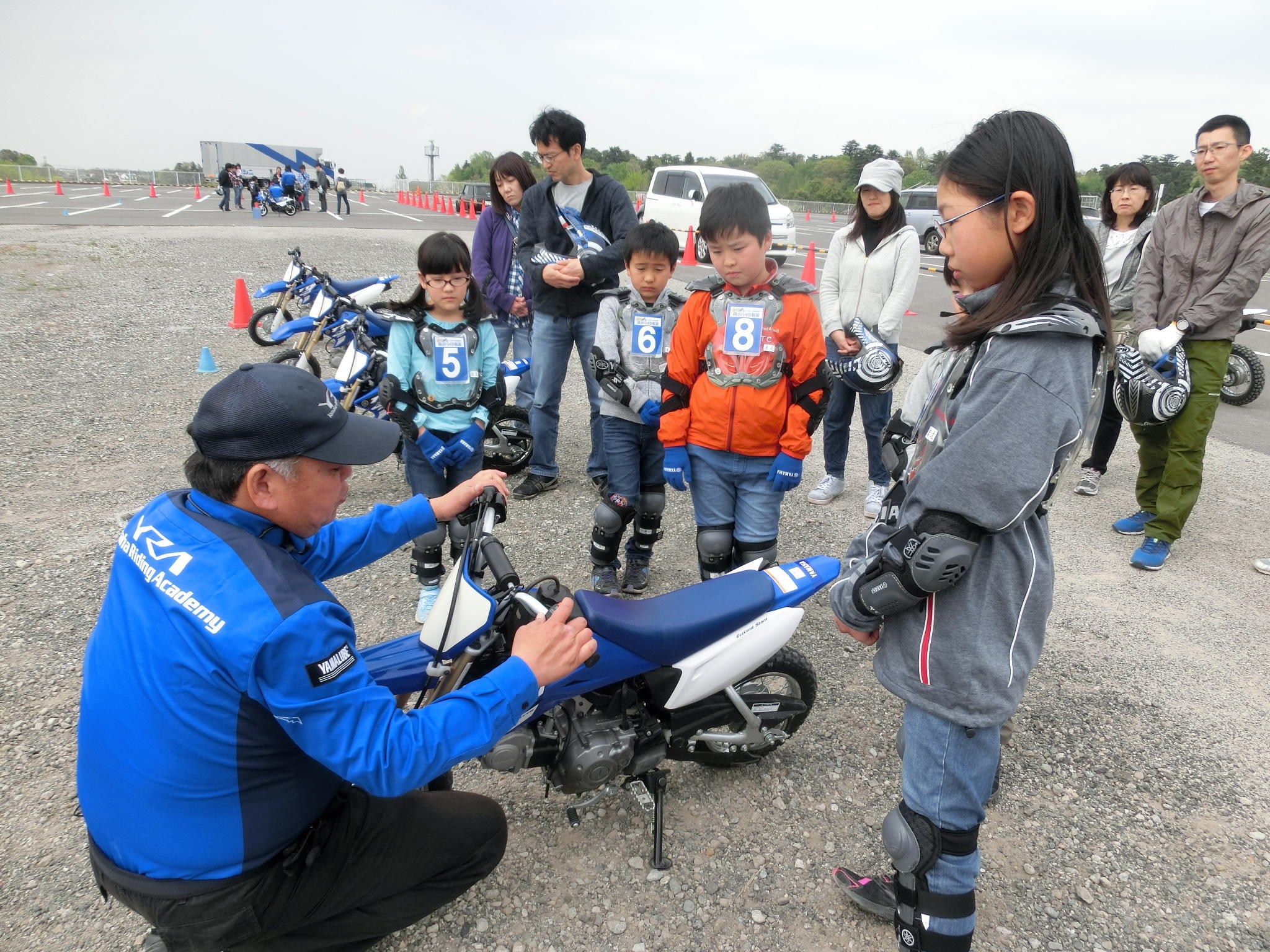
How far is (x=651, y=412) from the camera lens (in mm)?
3463

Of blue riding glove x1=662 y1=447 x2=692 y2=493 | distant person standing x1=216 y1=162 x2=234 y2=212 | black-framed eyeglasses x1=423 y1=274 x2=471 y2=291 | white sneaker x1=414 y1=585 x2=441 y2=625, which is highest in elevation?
distant person standing x1=216 y1=162 x2=234 y2=212

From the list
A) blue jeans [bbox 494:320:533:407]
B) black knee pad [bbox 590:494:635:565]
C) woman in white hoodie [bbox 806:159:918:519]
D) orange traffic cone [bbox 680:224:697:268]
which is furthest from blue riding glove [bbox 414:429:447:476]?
orange traffic cone [bbox 680:224:697:268]

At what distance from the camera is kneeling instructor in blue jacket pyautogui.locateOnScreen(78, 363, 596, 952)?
1.48 meters

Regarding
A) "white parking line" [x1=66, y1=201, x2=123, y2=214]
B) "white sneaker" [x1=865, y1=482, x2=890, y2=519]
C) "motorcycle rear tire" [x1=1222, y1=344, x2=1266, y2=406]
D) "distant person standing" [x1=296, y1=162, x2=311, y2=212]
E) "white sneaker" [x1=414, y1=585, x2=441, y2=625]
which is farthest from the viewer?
"distant person standing" [x1=296, y1=162, x2=311, y2=212]

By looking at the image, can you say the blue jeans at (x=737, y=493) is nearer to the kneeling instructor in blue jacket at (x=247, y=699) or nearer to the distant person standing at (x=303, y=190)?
the kneeling instructor in blue jacket at (x=247, y=699)

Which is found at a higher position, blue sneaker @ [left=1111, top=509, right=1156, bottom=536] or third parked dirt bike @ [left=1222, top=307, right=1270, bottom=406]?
third parked dirt bike @ [left=1222, top=307, right=1270, bottom=406]

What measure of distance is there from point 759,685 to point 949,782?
95 cm

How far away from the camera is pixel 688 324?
9.96 feet

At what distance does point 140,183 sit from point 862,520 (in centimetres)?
5606

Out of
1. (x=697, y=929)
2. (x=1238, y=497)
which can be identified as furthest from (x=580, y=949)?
(x=1238, y=497)

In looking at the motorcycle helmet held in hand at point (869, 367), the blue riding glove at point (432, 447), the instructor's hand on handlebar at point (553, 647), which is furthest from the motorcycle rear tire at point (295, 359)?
the instructor's hand on handlebar at point (553, 647)

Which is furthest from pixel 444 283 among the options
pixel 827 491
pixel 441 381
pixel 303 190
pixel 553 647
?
pixel 303 190

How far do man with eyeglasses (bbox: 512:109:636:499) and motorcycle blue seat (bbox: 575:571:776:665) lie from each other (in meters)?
2.09

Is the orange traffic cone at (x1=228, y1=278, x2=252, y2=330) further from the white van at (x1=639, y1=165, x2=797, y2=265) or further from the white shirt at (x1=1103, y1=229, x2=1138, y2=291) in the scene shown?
the white van at (x1=639, y1=165, x2=797, y2=265)
